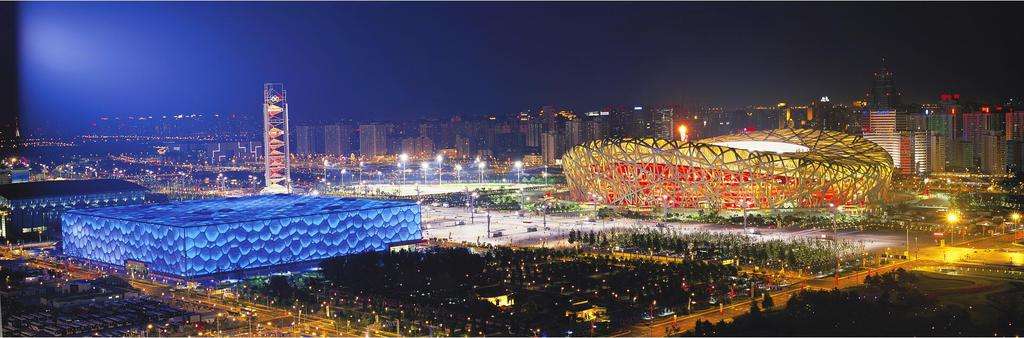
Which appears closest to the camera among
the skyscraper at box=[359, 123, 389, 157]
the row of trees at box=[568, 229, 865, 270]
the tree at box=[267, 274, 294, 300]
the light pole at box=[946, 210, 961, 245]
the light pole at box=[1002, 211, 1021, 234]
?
the tree at box=[267, 274, 294, 300]

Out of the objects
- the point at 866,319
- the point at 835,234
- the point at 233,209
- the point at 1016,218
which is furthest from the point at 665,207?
the point at 866,319

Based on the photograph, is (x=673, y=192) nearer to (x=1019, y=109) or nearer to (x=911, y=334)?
(x=911, y=334)

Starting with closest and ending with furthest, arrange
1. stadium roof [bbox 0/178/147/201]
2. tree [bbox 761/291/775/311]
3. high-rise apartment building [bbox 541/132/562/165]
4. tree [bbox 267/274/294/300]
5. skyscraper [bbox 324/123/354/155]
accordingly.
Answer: tree [bbox 761/291/775/311]
tree [bbox 267/274/294/300]
stadium roof [bbox 0/178/147/201]
high-rise apartment building [bbox 541/132/562/165]
skyscraper [bbox 324/123/354/155]

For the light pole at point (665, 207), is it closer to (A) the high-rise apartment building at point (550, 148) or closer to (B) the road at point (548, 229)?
(B) the road at point (548, 229)

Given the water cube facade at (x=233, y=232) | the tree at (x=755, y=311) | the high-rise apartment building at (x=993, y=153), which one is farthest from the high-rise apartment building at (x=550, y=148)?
the tree at (x=755, y=311)

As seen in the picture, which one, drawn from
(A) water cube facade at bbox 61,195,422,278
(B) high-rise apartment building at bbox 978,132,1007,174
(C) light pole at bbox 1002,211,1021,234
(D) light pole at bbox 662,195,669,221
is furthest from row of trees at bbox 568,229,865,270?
(B) high-rise apartment building at bbox 978,132,1007,174

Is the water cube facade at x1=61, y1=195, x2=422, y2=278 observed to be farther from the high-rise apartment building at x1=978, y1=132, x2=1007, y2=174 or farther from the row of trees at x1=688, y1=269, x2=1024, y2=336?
the high-rise apartment building at x1=978, y1=132, x2=1007, y2=174

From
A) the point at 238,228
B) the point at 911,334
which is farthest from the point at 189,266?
the point at 911,334
